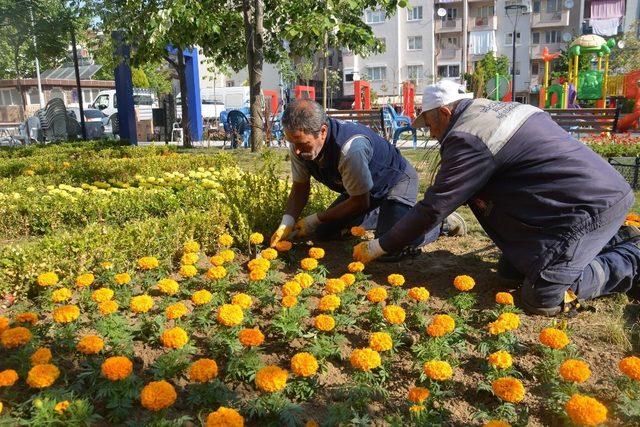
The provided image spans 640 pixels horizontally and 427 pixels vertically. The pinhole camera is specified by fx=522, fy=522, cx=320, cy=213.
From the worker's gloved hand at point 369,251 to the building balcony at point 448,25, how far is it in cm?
4382

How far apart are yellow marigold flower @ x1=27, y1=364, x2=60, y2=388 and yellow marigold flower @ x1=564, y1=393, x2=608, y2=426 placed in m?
1.65

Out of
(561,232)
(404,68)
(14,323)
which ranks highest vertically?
(404,68)

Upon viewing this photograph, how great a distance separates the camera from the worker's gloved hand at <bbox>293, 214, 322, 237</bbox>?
3715 mm

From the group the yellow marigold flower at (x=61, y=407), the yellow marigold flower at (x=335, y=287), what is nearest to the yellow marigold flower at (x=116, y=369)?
the yellow marigold flower at (x=61, y=407)

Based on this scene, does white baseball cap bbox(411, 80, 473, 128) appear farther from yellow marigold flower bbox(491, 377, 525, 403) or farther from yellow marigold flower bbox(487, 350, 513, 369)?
yellow marigold flower bbox(491, 377, 525, 403)

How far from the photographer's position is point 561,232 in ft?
8.59

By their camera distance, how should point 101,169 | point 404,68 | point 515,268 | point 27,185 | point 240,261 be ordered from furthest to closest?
point 404,68 → point 101,169 → point 27,185 → point 240,261 → point 515,268

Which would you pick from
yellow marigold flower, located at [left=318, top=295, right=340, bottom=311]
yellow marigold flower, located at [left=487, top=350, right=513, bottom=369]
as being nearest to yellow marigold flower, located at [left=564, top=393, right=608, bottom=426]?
yellow marigold flower, located at [left=487, top=350, right=513, bottom=369]

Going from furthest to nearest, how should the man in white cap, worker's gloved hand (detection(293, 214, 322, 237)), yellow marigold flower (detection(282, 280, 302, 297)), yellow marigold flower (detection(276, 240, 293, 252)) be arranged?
1. worker's gloved hand (detection(293, 214, 322, 237))
2. yellow marigold flower (detection(276, 240, 293, 252))
3. the man in white cap
4. yellow marigold flower (detection(282, 280, 302, 297))

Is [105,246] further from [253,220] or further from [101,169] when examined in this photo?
[101,169]

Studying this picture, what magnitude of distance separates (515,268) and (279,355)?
1.48 meters

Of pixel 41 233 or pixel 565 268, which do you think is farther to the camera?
pixel 41 233

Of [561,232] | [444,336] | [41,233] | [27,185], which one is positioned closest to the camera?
[444,336]

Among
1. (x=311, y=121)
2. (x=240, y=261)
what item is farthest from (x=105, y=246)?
(x=311, y=121)
